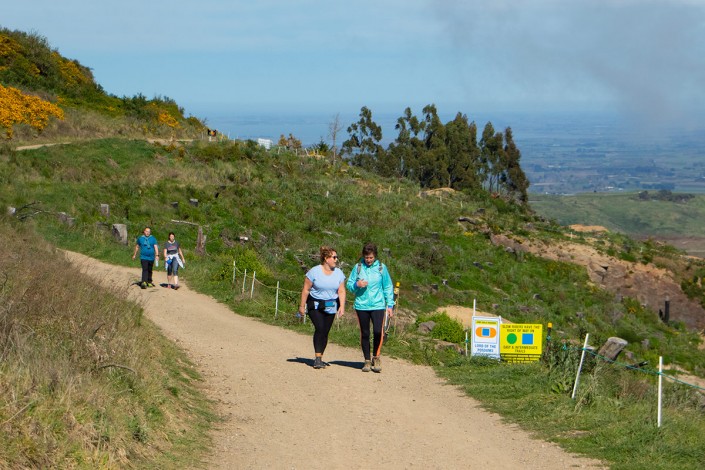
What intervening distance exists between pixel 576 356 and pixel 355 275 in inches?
123

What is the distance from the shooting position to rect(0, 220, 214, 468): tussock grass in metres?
6.70

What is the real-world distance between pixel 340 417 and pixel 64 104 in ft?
140

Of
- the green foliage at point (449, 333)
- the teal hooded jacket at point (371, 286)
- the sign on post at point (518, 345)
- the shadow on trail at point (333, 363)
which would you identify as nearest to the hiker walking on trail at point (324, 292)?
the teal hooded jacket at point (371, 286)

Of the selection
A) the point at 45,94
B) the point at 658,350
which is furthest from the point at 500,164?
the point at 658,350

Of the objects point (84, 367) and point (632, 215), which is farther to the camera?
point (632, 215)

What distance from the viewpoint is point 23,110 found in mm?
42062

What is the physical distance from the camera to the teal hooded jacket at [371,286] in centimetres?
1206

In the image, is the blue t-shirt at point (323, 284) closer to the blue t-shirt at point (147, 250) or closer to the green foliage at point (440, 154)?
the blue t-shirt at point (147, 250)

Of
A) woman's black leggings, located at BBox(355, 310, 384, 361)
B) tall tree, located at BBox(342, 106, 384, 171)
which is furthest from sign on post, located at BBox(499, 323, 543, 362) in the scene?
tall tree, located at BBox(342, 106, 384, 171)

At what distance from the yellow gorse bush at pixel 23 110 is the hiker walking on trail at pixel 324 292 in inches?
1220

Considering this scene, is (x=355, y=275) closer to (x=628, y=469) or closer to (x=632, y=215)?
(x=628, y=469)

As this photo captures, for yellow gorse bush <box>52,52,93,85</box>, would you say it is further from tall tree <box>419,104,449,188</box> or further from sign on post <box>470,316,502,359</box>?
sign on post <box>470,316,502,359</box>

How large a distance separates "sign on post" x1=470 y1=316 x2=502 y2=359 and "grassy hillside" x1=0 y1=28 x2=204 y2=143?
100 feet

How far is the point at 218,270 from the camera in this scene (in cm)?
2227
